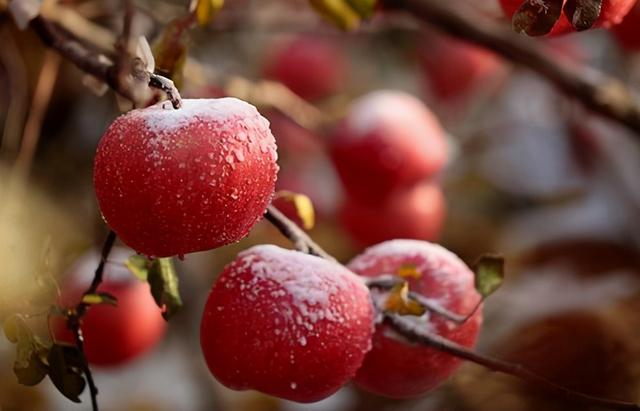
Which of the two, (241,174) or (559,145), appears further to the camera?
(559,145)

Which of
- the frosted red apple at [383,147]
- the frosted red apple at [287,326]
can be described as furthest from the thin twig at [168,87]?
the frosted red apple at [383,147]

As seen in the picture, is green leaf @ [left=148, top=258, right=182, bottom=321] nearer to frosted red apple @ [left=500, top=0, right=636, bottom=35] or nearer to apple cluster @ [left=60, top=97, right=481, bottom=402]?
apple cluster @ [left=60, top=97, right=481, bottom=402]

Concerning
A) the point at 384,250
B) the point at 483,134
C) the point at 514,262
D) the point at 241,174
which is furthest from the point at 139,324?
the point at 483,134

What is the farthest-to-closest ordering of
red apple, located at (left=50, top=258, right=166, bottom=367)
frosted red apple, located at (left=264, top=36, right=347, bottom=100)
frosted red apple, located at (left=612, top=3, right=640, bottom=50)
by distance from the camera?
1. frosted red apple, located at (left=264, top=36, right=347, bottom=100)
2. frosted red apple, located at (left=612, top=3, right=640, bottom=50)
3. red apple, located at (left=50, top=258, right=166, bottom=367)

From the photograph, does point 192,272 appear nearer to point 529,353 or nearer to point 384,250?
point 529,353

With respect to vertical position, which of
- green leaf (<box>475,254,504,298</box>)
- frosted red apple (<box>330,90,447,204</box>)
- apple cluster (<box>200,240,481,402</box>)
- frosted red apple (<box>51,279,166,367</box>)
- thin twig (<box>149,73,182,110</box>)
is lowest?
frosted red apple (<box>51,279,166,367</box>)

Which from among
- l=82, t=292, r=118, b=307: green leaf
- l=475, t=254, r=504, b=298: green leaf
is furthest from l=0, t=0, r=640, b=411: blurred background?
l=475, t=254, r=504, b=298: green leaf

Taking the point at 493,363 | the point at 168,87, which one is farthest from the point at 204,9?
the point at 493,363

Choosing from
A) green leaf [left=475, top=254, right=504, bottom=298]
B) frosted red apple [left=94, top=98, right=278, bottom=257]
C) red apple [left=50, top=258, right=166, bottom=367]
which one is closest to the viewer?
frosted red apple [left=94, top=98, right=278, bottom=257]
